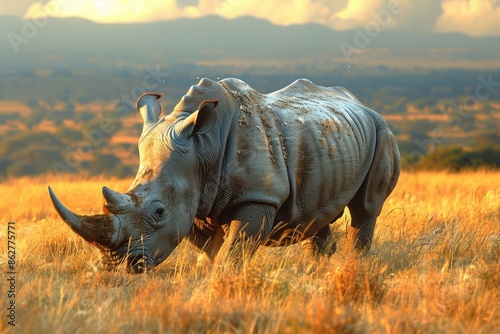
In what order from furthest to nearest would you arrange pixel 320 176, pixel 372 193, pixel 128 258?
A: pixel 372 193, pixel 320 176, pixel 128 258

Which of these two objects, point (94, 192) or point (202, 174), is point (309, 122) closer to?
point (202, 174)

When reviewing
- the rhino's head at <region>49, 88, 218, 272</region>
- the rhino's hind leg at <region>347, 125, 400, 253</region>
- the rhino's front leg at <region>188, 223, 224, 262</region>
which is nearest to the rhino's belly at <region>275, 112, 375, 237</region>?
the rhino's hind leg at <region>347, 125, 400, 253</region>

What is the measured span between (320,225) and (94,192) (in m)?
8.40

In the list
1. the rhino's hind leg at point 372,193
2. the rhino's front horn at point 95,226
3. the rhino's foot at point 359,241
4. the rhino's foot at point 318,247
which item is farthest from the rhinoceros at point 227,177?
the rhino's foot at point 318,247

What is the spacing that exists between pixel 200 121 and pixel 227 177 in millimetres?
492

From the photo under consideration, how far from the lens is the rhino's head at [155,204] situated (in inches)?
261

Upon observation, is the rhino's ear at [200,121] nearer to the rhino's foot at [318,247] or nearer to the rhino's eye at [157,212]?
the rhino's eye at [157,212]

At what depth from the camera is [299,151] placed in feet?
25.2

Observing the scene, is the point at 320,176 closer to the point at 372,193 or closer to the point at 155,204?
the point at 372,193

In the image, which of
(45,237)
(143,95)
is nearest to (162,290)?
(143,95)

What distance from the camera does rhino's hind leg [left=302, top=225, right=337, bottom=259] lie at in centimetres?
914

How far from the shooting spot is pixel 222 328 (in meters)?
5.16

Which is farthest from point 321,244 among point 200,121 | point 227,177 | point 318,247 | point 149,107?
point 200,121

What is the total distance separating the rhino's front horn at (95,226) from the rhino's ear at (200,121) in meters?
0.91
